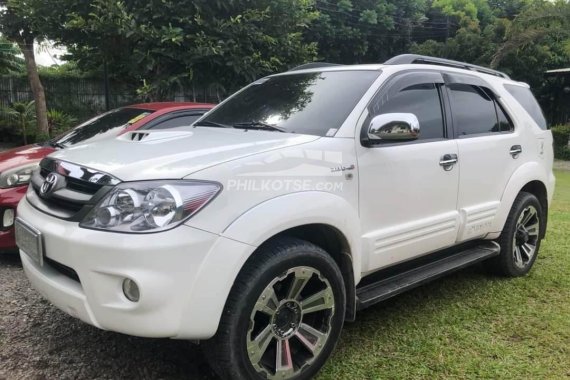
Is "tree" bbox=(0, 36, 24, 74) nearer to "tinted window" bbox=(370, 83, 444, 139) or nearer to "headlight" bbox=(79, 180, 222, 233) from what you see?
"tinted window" bbox=(370, 83, 444, 139)

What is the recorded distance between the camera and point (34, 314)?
3525mm

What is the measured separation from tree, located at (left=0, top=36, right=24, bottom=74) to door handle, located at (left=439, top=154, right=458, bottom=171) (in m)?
15.1

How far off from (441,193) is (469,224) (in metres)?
0.48

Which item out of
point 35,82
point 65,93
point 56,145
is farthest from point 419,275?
point 65,93

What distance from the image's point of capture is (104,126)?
5578 mm

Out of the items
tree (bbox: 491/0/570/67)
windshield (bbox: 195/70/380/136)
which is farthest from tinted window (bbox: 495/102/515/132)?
tree (bbox: 491/0/570/67)

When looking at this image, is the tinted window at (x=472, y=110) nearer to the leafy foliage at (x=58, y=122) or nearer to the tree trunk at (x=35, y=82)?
the tree trunk at (x=35, y=82)

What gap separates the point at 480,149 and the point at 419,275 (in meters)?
1.11

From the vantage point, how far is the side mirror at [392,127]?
2924 mm

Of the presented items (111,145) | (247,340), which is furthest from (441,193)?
(111,145)

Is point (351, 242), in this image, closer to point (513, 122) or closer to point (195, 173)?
point (195, 173)

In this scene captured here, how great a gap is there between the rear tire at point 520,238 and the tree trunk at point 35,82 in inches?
444

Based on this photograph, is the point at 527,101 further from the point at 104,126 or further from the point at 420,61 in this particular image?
the point at 104,126

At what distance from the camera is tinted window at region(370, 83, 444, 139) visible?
3.37m
